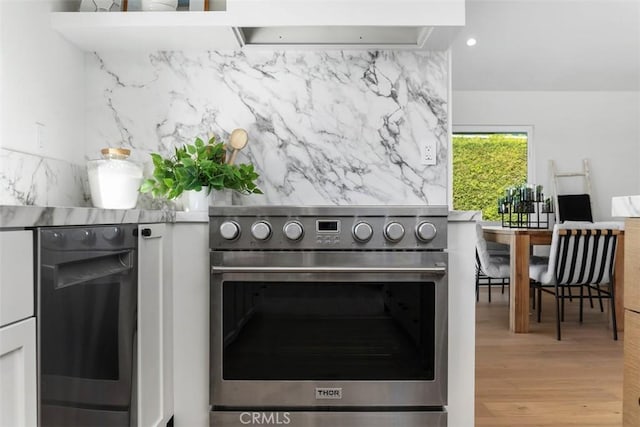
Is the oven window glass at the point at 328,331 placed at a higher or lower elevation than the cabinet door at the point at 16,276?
lower

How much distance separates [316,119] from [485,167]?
12.5 feet

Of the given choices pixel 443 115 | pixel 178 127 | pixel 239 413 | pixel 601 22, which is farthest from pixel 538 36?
pixel 239 413

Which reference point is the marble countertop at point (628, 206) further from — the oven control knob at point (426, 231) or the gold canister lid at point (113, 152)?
the gold canister lid at point (113, 152)

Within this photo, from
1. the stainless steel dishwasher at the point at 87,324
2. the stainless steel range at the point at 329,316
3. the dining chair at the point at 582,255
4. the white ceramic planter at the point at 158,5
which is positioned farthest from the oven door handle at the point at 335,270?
Answer: the dining chair at the point at 582,255

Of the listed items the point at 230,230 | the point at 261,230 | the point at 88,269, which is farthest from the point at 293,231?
the point at 88,269

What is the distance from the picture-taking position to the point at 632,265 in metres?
1.02

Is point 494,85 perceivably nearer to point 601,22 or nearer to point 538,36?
point 538,36

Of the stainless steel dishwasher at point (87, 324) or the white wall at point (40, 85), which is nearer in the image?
the stainless steel dishwasher at point (87, 324)

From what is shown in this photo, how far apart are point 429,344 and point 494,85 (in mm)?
4449

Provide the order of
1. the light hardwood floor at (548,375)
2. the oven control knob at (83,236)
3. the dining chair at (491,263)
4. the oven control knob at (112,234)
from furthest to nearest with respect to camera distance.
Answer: the dining chair at (491,263) < the light hardwood floor at (548,375) < the oven control knob at (112,234) < the oven control knob at (83,236)

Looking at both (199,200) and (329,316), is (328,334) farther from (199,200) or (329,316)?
(199,200)

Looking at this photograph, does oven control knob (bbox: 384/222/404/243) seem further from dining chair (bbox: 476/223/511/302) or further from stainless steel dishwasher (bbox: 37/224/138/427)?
dining chair (bbox: 476/223/511/302)

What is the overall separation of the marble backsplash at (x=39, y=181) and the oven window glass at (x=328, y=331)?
749 millimetres

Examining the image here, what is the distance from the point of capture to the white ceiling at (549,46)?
439cm
